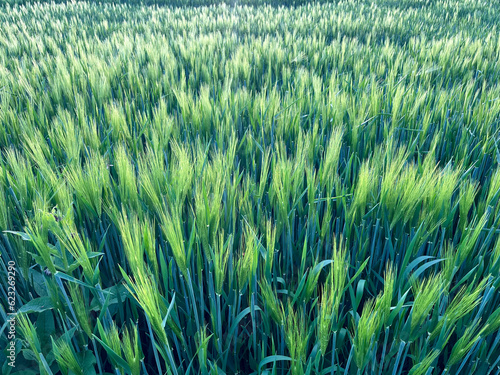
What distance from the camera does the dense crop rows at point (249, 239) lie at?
433 millimetres

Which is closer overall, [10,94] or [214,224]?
[214,224]

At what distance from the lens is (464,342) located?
404mm

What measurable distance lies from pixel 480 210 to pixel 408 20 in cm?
352

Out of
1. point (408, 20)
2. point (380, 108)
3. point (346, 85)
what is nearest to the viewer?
Answer: point (380, 108)

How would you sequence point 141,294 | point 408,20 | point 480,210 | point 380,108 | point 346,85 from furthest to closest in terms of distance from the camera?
point 408,20 → point 346,85 → point 380,108 → point 480,210 → point 141,294

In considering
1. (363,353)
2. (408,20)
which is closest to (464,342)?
(363,353)

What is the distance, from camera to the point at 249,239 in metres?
0.46

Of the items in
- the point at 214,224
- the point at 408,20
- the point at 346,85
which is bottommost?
the point at 214,224

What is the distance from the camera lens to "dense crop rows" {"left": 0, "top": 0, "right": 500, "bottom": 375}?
0.43m

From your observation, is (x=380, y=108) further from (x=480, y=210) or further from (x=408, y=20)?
(x=408, y=20)

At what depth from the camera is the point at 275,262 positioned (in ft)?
1.96

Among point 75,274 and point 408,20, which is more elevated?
point 408,20

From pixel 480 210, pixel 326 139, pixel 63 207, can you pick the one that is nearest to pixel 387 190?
pixel 480 210

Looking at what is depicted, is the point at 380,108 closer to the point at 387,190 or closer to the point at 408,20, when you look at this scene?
the point at 387,190
